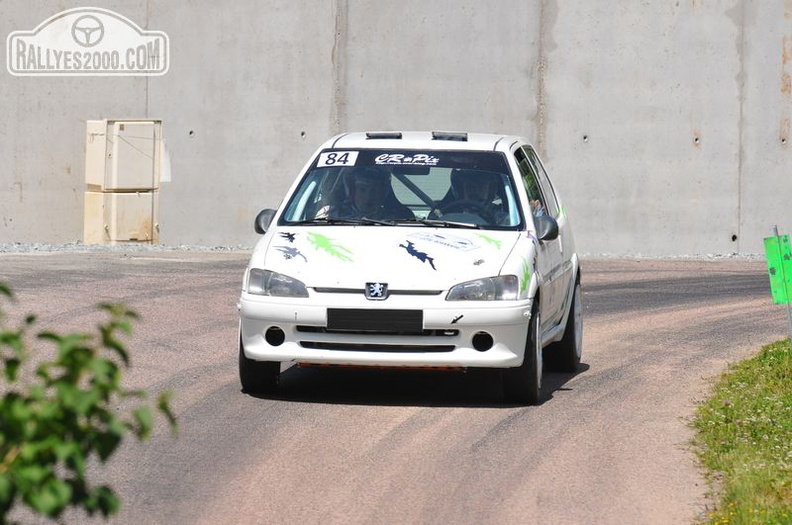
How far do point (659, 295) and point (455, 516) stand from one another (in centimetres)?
978

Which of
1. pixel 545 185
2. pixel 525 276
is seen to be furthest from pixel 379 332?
pixel 545 185

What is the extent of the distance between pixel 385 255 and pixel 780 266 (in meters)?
3.11

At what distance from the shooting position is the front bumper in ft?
29.0

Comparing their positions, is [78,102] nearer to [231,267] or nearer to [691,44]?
[231,267]

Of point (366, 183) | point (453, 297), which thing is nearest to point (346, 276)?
point (453, 297)

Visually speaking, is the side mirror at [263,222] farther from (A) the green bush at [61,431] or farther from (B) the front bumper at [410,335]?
(A) the green bush at [61,431]

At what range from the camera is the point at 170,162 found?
70.0 feet

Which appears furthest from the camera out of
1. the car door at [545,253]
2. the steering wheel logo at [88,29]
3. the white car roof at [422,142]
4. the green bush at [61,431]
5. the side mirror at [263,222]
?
the steering wheel logo at [88,29]

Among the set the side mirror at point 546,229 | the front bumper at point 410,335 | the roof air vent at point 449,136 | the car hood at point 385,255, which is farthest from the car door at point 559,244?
the front bumper at point 410,335

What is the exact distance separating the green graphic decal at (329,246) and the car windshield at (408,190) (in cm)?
33

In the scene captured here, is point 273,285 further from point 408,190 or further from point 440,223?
point 408,190

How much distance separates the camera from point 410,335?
8891mm

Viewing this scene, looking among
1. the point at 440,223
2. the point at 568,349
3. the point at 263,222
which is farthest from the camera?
the point at 568,349

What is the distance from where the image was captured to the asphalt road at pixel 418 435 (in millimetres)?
6789
